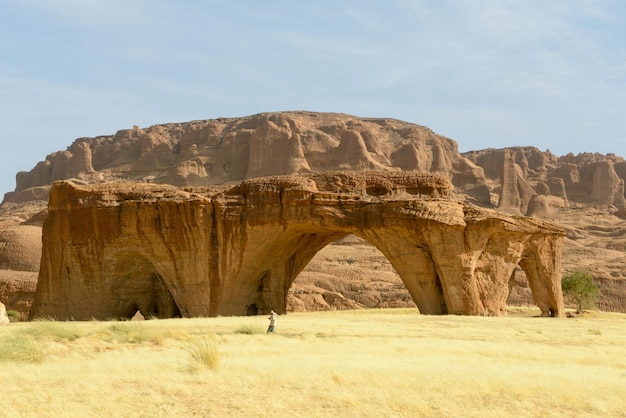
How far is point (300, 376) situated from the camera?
13.8 m

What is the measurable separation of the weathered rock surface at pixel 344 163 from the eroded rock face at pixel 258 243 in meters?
46.1

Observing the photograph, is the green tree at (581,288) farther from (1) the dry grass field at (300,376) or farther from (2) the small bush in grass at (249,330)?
(2) the small bush in grass at (249,330)

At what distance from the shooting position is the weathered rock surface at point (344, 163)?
105938mm

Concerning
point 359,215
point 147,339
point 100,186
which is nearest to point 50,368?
point 147,339

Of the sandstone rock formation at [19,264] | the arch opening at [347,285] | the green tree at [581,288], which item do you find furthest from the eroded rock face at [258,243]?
the green tree at [581,288]

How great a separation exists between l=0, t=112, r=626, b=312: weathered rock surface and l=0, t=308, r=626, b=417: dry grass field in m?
62.0

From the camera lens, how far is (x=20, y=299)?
4847cm

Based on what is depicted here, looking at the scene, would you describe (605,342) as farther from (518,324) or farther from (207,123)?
(207,123)

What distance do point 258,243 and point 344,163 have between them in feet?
234

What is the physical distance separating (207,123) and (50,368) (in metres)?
127

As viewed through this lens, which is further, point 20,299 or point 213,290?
point 20,299

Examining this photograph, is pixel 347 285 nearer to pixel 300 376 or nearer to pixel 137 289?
pixel 137 289

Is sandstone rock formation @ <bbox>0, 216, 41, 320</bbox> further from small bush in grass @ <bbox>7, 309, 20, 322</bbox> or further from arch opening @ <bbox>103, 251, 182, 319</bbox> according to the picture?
arch opening @ <bbox>103, 251, 182, 319</bbox>

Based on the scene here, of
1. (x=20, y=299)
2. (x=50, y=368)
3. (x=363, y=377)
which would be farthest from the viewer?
(x=20, y=299)
